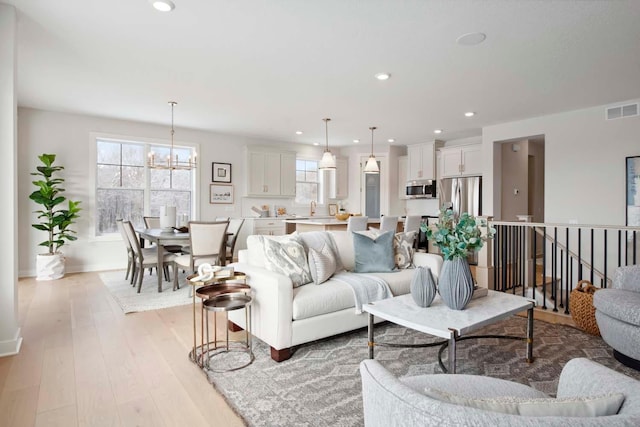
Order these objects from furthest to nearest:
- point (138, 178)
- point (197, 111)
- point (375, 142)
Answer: point (375, 142)
point (138, 178)
point (197, 111)

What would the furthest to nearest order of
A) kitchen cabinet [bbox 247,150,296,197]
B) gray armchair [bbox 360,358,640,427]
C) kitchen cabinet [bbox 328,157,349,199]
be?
kitchen cabinet [bbox 328,157,349,199]
kitchen cabinet [bbox 247,150,296,197]
gray armchair [bbox 360,358,640,427]

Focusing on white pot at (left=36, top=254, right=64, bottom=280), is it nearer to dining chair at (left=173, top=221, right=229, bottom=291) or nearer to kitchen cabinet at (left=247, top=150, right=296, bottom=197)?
dining chair at (left=173, top=221, right=229, bottom=291)

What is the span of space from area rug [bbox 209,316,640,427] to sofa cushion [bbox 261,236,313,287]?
55 cm

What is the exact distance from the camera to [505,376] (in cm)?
238

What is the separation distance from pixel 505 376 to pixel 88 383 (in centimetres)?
266

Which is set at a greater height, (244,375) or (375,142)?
(375,142)

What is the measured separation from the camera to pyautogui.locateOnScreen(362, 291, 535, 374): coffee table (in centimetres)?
206

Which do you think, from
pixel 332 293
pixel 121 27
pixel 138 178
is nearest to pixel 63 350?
pixel 332 293

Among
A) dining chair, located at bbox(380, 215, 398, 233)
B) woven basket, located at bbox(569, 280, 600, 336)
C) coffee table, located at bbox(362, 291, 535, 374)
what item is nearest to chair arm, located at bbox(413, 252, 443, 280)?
coffee table, located at bbox(362, 291, 535, 374)

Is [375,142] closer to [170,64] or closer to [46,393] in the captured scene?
[170,64]

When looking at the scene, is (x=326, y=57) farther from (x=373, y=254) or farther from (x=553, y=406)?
(x=553, y=406)

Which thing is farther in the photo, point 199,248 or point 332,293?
point 199,248

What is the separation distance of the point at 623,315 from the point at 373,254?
189 cm

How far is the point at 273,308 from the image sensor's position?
8.56ft
